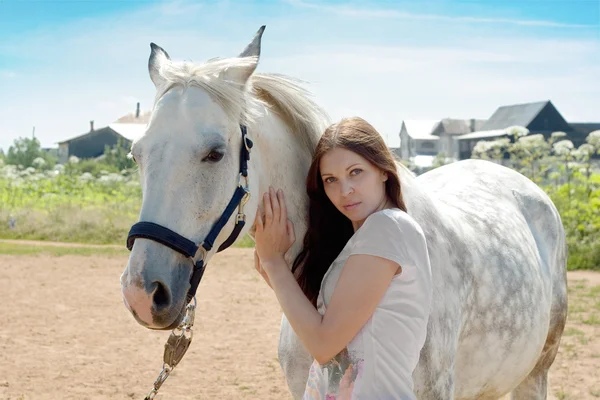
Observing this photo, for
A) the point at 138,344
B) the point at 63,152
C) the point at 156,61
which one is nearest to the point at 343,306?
the point at 156,61

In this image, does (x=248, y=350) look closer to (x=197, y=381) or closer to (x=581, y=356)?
(x=197, y=381)

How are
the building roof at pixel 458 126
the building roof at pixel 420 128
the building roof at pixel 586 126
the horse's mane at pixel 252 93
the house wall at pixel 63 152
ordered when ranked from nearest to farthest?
the horse's mane at pixel 252 93 → the building roof at pixel 586 126 → the building roof at pixel 458 126 → the building roof at pixel 420 128 → the house wall at pixel 63 152

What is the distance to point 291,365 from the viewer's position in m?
2.36

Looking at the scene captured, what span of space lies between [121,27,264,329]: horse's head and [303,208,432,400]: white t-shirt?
1.53 ft

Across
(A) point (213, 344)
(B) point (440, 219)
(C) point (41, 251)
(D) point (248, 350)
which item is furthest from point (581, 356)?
(C) point (41, 251)

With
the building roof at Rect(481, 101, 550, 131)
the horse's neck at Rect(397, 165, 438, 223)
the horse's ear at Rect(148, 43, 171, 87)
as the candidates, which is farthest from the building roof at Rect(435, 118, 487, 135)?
the horse's ear at Rect(148, 43, 171, 87)

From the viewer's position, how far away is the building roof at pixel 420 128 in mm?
50072

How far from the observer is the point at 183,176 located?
6.14 feet

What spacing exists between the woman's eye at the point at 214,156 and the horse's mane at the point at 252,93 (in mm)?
147

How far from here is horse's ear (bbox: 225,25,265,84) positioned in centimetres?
211

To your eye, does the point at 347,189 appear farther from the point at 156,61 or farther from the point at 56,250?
the point at 56,250

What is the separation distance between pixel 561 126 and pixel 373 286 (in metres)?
43.6

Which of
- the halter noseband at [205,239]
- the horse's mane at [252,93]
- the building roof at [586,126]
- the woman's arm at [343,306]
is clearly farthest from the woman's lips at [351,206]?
the building roof at [586,126]

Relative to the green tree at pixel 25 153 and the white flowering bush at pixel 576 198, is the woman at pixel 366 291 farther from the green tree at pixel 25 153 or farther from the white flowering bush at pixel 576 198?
the green tree at pixel 25 153
